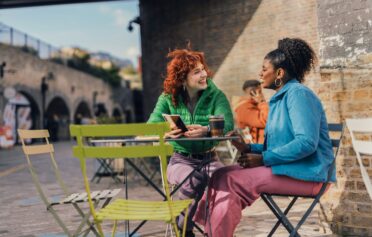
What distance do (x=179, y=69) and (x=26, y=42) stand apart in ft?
82.6

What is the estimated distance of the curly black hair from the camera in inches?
129

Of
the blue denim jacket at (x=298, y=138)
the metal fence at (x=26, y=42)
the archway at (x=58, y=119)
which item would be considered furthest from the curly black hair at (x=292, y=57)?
the archway at (x=58, y=119)

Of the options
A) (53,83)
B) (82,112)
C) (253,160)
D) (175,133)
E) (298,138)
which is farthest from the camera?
(82,112)

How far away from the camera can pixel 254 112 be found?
6.05 metres

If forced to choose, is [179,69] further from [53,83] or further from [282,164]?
[53,83]

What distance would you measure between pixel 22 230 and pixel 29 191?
3.43 metres

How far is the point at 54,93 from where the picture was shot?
30797mm

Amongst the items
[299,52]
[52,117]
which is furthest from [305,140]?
[52,117]

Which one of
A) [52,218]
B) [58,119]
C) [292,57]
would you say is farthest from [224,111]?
[58,119]

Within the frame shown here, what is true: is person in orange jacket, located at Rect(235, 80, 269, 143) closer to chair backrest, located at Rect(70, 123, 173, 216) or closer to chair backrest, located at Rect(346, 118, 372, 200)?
chair backrest, located at Rect(346, 118, 372, 200)

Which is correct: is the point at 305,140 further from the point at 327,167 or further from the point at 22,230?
the point at 22,230

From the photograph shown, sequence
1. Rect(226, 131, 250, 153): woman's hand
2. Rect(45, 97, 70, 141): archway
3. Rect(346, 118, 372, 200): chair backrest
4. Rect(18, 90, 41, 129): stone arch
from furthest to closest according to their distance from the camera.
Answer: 1. Rect(45, 97, 70, 141): archway
2. Rect(18, 90, 41, 129): stone arch
3. Rect(226, 131, 250, 153): woman's hand
4. Rect(346, 118, 372, 200): chair backrest

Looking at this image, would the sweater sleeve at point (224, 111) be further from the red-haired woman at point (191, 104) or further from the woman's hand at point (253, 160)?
the woman's hand at point (253, 160)

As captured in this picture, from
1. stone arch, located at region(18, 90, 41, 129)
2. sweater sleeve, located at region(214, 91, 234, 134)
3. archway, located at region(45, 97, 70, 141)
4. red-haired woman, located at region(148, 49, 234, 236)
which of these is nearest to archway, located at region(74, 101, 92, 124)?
archway, located at region(45, 97, 70, 141)
